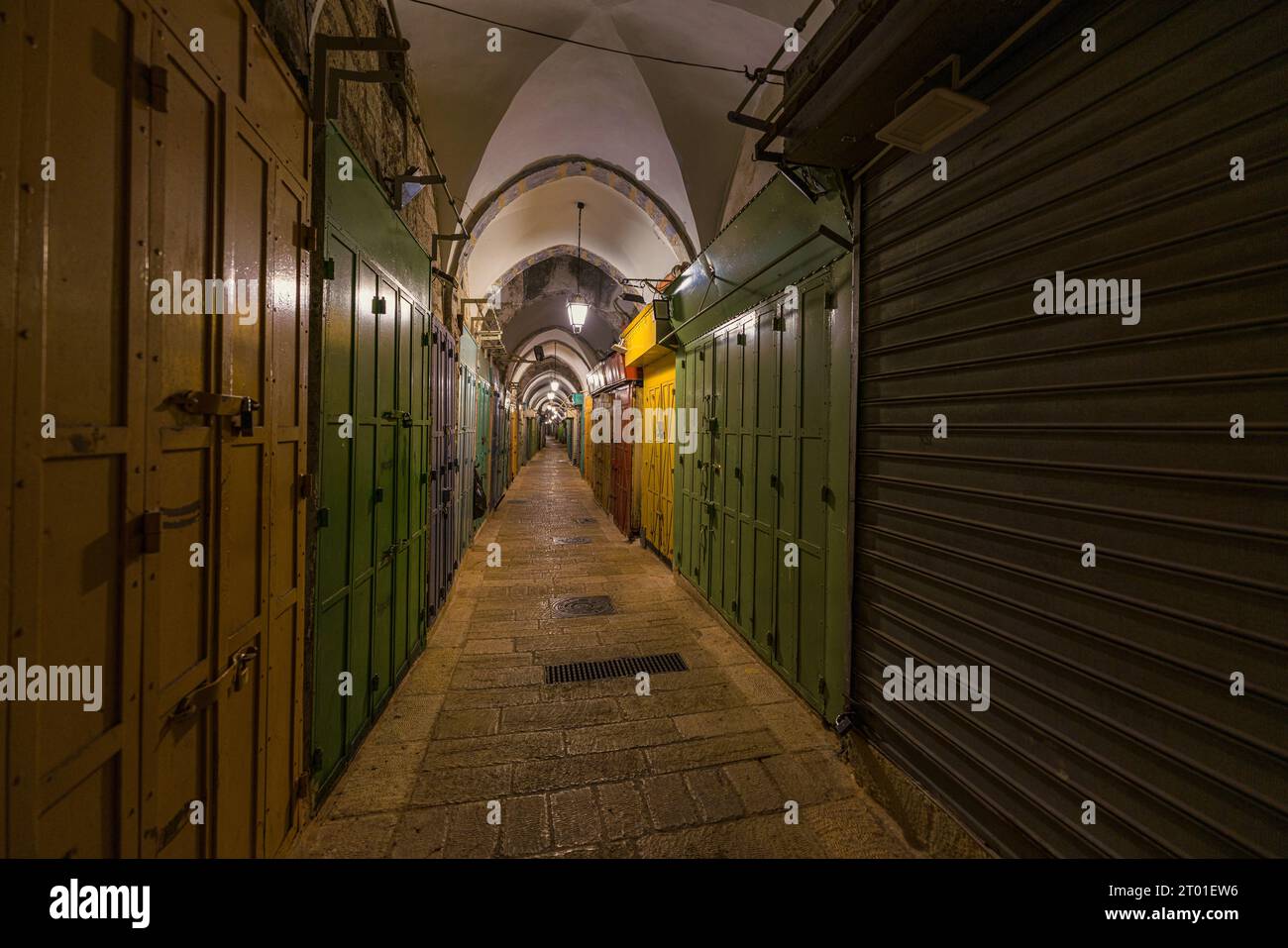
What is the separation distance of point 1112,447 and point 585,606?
5087 millimetres

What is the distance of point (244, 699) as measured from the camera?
198 cm

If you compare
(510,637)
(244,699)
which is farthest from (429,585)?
(244,699)

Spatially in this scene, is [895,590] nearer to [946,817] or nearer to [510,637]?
Result: [946,817]

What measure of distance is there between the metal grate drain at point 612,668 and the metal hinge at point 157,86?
Answer: 391 centimetres

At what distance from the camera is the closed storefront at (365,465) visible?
8.87 feet

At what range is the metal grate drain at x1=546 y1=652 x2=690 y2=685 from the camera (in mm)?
4180

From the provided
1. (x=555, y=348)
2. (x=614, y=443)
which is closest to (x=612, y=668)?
(x=614, y=443)

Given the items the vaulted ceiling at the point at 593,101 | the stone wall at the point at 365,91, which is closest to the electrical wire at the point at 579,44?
the vaulted ceiling at the point at 593,101


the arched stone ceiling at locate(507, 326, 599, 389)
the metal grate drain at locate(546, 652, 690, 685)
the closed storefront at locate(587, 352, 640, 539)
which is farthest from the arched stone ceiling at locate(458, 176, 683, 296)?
the metal grate drain at locate(546, 652, 690, 685)

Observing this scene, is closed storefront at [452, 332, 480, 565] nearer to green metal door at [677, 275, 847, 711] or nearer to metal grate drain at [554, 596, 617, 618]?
metal grate drain at [554, 596, 617, 618]

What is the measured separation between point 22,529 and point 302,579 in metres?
1.51

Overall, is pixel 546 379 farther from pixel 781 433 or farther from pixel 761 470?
pixel 781 433

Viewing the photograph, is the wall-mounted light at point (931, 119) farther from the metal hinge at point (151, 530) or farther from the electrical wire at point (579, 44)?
the metal hinge at point (151, 530)

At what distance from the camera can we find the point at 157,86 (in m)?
1.40
